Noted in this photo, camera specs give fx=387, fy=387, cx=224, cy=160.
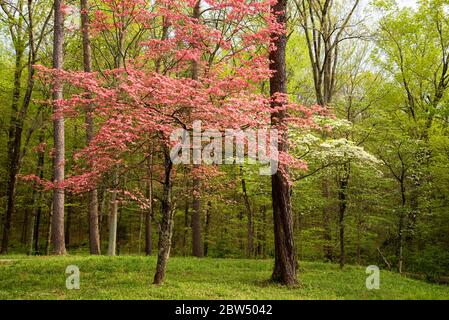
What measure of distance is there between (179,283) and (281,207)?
129 inches

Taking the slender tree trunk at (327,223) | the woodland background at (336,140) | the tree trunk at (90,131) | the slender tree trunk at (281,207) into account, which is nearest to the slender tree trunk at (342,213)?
the woodland background at (336,140)

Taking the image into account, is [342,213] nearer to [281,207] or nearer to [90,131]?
[281,207]

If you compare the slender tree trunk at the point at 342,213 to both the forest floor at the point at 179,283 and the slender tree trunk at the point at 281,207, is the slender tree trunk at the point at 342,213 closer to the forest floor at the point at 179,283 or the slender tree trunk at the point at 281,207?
the forest floor at the point at 179,283

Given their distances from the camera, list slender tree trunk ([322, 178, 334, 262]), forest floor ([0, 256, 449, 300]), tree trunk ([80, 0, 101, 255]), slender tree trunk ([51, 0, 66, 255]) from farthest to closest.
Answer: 1. slender tree trunk ([322, 178, 334, 262])
2. tree trunk ([80, 0, 101, 255])
3. slender tree trunk ([51, 0, 66, 255])
4. forest floor ([0, 256, 449, 300])

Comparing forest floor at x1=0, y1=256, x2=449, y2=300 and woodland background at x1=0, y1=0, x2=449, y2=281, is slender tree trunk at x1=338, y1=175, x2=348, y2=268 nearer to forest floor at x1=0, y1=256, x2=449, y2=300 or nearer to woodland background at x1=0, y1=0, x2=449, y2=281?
woodland background at x1=0, y1=0, x2=449, y2=281

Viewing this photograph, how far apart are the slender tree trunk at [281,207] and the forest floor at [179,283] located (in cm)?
46

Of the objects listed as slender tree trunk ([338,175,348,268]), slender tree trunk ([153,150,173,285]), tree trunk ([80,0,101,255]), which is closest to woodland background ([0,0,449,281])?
slender tree trunk ([338,175,348,268])

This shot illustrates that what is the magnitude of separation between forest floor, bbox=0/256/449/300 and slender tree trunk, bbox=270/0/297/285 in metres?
0.46

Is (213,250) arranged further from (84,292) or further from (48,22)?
(84,292)

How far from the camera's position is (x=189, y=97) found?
784cm

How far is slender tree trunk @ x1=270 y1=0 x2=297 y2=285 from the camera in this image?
32.4 ft

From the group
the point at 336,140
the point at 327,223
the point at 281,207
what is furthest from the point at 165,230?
the point at 327,223

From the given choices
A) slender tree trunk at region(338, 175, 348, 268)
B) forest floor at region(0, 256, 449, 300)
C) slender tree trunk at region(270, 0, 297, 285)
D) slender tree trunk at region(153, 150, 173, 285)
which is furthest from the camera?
slender tree trunk at region(338, 175, 348, 268)

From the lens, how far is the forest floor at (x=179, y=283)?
7729 millimetres
